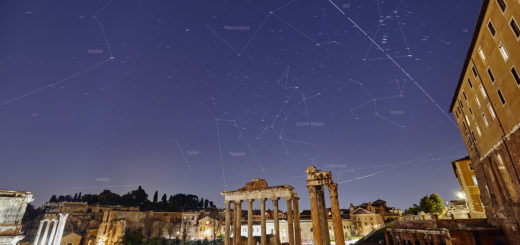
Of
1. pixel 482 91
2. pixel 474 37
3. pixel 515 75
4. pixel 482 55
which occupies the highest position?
pixel 474 37

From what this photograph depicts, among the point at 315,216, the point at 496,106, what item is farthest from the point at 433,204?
the point at 315,216

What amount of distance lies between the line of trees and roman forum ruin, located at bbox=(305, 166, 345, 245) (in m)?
100

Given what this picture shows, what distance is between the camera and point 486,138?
101 feet

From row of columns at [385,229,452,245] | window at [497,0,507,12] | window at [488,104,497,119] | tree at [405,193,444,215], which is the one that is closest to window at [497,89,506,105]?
window at [488,104,497,119]

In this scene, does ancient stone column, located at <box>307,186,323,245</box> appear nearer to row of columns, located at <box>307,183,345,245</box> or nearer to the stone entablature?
row of columns, located at <box>307,183,345,245</box>

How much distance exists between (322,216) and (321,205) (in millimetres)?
934

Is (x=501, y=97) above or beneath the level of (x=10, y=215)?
above

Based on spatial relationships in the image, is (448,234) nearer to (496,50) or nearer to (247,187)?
(496,50)

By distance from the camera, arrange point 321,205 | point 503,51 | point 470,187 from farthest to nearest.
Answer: point 470,187, point 503,51, point 321,205

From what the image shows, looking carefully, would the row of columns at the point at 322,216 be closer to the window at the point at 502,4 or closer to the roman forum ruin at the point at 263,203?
the roman forum ruin at the point at 263,203

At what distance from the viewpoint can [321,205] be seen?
21.8m

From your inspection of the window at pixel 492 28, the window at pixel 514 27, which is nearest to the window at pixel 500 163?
the window at pixel 492 28

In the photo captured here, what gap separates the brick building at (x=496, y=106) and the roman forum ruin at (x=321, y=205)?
18.7 meters

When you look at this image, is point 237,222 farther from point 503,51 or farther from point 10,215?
point 503,51
